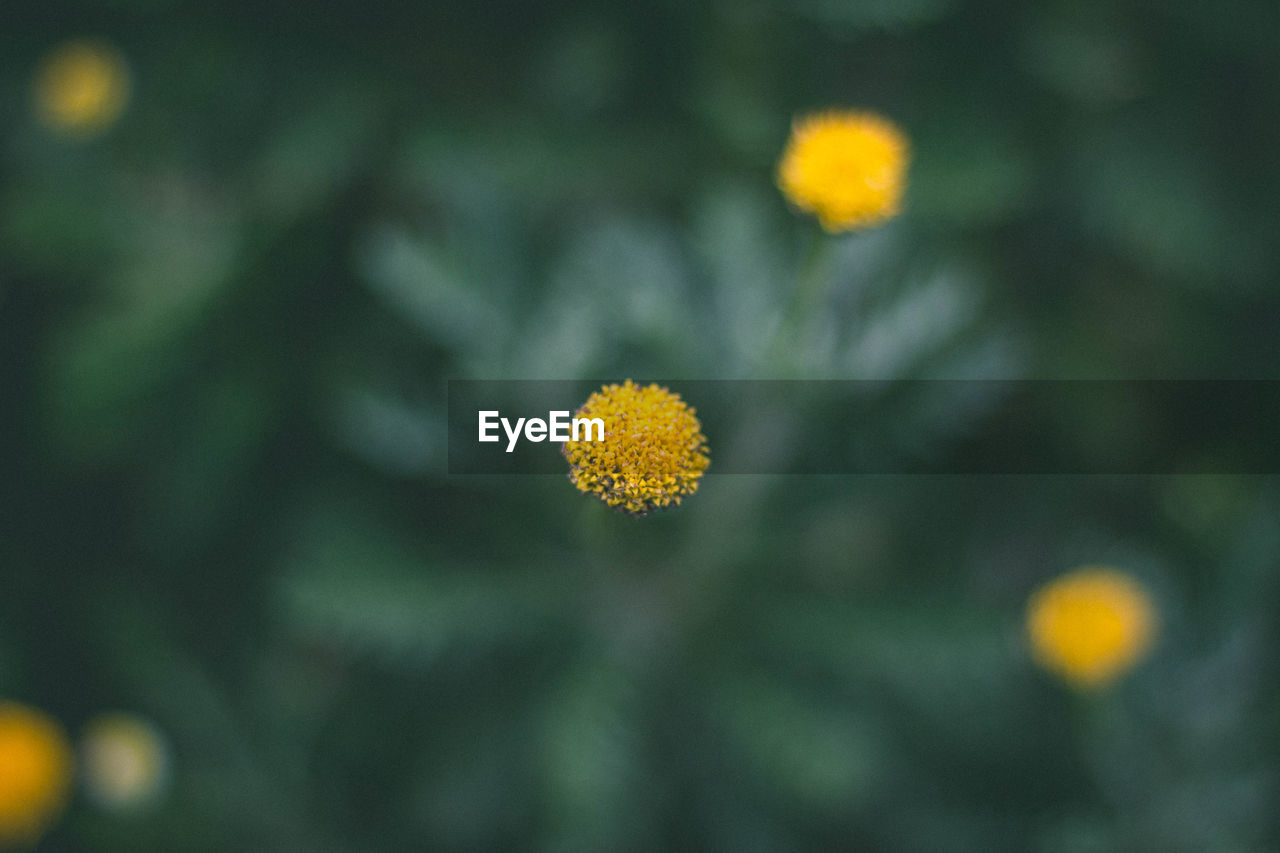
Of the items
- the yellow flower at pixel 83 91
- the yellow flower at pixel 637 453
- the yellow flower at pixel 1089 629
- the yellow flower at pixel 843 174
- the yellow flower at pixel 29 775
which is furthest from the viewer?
the yellow flower at pixel 83 91

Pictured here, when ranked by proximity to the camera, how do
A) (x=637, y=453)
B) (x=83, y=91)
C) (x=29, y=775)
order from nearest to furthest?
(x=637, y=453)
(x=29, y=775)
(x=83, y=91)

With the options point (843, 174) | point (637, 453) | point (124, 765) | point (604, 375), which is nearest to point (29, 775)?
point (124, 765)

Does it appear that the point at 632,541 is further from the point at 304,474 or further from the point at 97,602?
the point at 97,602

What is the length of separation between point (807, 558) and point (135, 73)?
5.28 feet

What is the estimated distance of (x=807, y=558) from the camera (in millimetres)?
2146

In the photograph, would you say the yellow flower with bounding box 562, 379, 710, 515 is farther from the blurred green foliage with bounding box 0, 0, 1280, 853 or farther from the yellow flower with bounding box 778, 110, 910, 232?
the blurred green foliage with bounding box 0, 0, 1280, 853

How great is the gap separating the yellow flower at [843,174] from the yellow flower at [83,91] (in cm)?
138

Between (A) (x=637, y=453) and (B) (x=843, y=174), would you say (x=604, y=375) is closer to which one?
(B) (x=843, y=174)

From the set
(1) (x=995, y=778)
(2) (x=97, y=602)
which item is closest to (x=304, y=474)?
(2) (x=97, y=602)

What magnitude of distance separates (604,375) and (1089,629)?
2.64ft

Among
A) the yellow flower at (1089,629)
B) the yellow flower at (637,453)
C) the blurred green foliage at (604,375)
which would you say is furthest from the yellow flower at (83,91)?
the yellow flower at (1089,629)

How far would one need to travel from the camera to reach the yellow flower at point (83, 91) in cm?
194

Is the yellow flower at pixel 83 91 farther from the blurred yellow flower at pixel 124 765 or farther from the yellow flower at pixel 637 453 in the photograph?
the yellow flower at pixel 637 453

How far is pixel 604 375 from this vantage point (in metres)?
1.54
